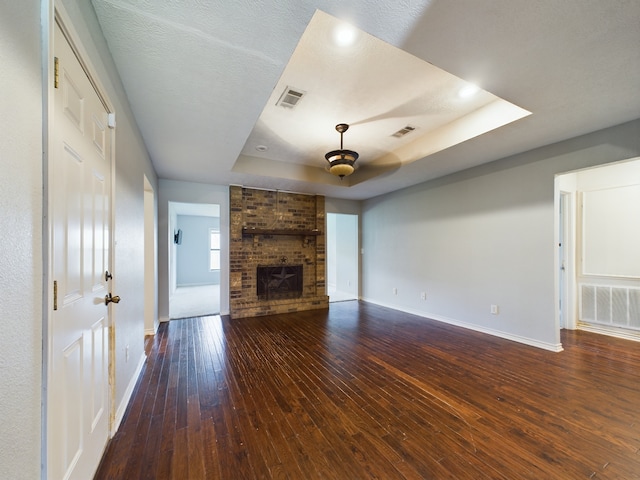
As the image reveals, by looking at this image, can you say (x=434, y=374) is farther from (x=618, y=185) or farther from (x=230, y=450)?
(x=618, y=185)

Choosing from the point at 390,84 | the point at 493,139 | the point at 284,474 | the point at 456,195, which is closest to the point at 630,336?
the point at 456,195

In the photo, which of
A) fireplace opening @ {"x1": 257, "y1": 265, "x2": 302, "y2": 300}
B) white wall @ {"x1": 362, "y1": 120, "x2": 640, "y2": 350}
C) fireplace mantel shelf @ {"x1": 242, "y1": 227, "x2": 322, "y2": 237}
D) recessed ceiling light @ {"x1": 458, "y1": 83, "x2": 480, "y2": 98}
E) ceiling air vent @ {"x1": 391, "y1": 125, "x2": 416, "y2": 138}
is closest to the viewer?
recessed ceiling light @ {"x1": 458, "y1": 83, "x2": 480, "y2": 98}

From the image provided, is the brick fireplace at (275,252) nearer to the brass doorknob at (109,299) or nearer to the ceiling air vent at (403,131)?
the ceiling air vent at (403,131)

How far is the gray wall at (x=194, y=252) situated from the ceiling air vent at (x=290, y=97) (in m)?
7.48

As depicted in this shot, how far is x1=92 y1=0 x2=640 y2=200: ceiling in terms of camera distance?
1.44 m

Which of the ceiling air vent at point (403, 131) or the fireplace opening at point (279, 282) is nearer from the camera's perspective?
the ceiling air vent at point (403, 131)

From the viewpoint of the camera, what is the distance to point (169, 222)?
467 cm

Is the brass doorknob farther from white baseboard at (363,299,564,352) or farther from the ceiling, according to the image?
white baseboard at (363,299,564,352)

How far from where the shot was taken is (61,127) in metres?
1.08

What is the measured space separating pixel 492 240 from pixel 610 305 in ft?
6.07

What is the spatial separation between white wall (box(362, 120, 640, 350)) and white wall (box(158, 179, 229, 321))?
3.40 meters

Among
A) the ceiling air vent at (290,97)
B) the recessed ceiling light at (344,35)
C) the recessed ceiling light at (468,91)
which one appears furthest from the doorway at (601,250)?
the ceiling air vent at (290,97)

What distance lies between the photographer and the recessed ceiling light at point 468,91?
249 centimetres

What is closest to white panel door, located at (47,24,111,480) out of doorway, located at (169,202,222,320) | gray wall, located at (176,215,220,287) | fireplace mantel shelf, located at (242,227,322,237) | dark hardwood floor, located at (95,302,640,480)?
dark hardwood floor, located at (95,302,640,480)
